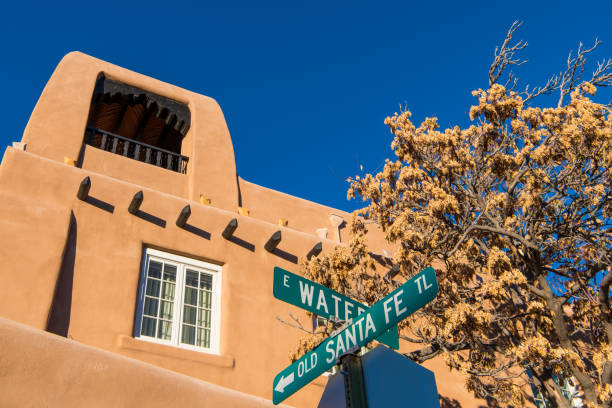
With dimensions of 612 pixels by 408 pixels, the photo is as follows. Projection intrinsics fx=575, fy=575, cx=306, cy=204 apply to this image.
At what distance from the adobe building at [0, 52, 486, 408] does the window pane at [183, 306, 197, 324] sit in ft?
0.10

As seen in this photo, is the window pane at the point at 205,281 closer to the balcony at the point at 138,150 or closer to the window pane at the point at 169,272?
the window pane at the point at 169,272

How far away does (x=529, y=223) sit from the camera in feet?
33.8

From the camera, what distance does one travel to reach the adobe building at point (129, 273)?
645 cm

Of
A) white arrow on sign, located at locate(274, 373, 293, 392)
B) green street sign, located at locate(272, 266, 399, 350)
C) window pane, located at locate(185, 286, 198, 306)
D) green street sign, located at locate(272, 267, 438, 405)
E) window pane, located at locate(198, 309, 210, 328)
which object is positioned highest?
window pane, located at locate(185, 286, 198, 306)

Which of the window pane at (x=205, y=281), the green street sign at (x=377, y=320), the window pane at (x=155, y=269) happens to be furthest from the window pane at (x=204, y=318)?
the green street sign at (x=377, y=320)

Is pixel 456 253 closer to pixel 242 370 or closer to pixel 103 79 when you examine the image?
pixel 242 370

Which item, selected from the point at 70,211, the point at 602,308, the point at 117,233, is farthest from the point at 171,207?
the point at 602,308

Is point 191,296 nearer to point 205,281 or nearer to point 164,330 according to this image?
point 205,281

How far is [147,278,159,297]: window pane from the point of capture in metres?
10.0

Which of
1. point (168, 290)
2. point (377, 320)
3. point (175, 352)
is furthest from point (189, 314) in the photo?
point (377, 320)

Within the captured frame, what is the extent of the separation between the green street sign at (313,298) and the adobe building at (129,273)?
9.31 feet

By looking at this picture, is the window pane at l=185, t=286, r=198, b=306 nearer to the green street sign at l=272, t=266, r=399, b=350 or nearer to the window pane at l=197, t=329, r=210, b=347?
the window pane at l=197, t=329, r=210, b=347

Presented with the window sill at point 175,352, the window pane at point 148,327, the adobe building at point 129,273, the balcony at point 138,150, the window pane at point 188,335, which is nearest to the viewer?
the adobe building at point 129,273

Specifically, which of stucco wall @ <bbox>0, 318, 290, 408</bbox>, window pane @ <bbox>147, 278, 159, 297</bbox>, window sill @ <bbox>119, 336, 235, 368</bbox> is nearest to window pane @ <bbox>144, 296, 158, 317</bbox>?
window pane @ <bbox>147, 278, 159, 297</bbox>
